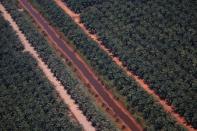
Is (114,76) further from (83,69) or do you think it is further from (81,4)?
(81,4)

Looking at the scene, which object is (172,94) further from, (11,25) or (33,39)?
(11,25)

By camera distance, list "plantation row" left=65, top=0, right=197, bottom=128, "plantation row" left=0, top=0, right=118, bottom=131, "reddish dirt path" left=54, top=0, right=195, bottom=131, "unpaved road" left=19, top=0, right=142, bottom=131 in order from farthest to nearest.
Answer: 1. "plantation row" left=65, top=0, right=197, bottom=128
2. "unpaved road" left=19, top=0, right=142, bottom=131
3. "plantation row" left=0, top=0, right=118, bottom=131
4. "reddish dirt path" left=54, top=0, right=195, bottom=131

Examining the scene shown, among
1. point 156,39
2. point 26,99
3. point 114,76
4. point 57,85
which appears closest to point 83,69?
point 57,85

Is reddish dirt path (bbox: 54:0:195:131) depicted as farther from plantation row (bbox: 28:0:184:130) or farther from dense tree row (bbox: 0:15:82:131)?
dense tree row (bbox: 0:15:82:131)

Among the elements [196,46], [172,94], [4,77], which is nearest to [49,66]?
[4,77]

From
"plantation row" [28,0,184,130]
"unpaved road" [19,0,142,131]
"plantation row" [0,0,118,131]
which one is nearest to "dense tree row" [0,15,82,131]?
"plantation row" [0,0,118,131]

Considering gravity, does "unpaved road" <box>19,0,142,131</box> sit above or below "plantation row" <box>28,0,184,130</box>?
below
